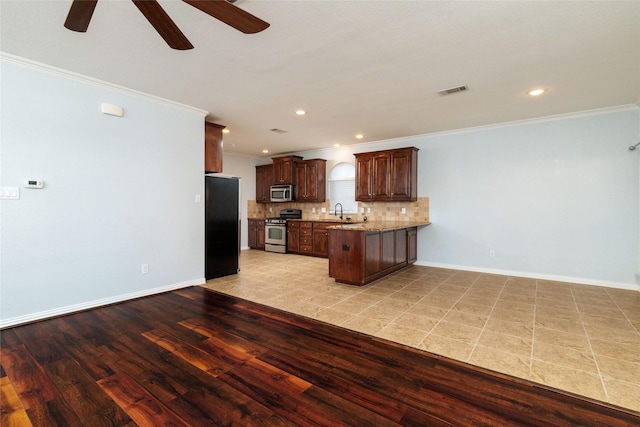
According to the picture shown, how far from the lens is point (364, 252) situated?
165 inches

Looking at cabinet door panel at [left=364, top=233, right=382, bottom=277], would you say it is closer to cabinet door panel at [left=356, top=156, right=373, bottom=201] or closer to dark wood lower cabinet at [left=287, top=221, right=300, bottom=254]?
cabinet door panel at [left=356, top=156, right=373, bottom=201]

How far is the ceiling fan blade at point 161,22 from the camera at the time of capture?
5.09 feet

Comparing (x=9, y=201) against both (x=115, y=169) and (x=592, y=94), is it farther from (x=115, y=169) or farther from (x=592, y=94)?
(x=592, y=94)

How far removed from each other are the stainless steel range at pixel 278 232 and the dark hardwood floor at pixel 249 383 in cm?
457

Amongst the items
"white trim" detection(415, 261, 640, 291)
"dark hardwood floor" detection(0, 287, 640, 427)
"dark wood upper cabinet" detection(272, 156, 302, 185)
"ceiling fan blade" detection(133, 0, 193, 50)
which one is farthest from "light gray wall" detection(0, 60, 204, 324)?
"white trim" detection(415, 261, 640, 291)

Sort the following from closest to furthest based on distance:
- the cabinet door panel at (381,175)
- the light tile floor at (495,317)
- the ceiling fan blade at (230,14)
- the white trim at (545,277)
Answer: the ceiling fan blade at (230,14), the light tile floor at (495,317), the white trim at (545,277), the cabinet door panel at (381,175)

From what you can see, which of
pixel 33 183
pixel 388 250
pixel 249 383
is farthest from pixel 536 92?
pixel 33 183

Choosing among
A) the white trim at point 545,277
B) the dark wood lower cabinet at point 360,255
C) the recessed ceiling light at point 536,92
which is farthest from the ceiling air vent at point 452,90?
the white trim at point 545,277

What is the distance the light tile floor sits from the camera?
2133mm

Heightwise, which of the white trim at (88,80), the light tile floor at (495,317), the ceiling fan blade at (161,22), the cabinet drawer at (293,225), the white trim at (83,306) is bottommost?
the light tile floor at (495,317)

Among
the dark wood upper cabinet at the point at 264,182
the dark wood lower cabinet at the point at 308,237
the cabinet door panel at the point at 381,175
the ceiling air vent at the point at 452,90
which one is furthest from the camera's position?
the dark wood upper cabinet at the point at 264,182

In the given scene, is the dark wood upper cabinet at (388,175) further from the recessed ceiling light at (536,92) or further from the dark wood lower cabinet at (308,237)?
the recessed ceiling light at (536,92)

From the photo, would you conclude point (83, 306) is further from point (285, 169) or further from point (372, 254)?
point (285, 169)

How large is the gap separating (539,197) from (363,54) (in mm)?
3962
